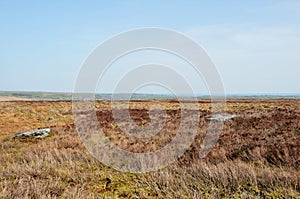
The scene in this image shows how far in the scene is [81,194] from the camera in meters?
5.78

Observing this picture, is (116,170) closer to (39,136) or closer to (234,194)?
(234,194)

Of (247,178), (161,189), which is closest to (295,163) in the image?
(247,178)

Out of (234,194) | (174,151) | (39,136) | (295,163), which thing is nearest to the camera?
(234,194)

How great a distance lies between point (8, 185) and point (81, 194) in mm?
1760

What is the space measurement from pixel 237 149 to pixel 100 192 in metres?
5.25

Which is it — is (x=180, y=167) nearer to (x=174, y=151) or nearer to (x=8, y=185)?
(x=174, y=151)

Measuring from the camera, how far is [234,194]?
18.9 feet

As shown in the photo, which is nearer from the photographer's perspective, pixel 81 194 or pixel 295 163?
pixel 81 194

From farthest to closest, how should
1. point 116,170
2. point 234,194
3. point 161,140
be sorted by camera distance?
point 161,140
point 116,170
point 234,194

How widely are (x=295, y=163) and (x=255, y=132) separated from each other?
16.9ft

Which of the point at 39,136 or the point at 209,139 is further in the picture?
the point at 39,136

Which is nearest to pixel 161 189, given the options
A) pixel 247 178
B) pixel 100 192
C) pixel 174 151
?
pixel 100 192

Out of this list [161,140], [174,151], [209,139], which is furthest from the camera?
[161,140]

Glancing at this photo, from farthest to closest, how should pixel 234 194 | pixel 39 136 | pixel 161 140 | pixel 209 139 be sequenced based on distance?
1. pixel 39 136
2. pixel 161 140
3. pixel 209 139
4. pixel 234 194
